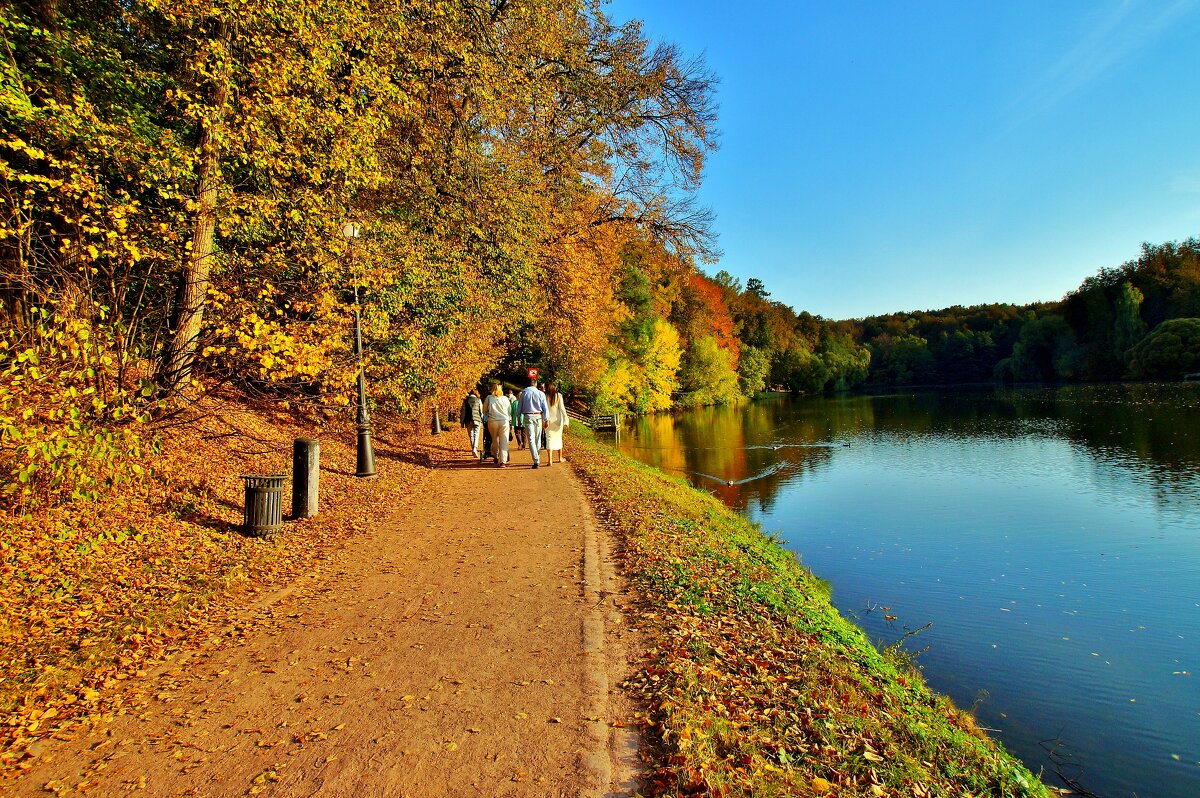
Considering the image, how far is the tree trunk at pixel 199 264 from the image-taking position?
7.31m

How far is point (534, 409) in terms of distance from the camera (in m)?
12.7

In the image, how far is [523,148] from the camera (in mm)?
16562

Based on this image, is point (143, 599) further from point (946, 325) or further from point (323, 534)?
point (946, 325)

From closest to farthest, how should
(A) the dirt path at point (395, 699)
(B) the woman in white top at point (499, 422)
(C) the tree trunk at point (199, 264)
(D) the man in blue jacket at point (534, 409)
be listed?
1. (A) the dirt path at point (395, 699)
2. (C) the tree trunk at point (199, 264)
3. (D) the man in blue jacket at point (534, 409)
4. (B) the woman in white top at point (499, 422)

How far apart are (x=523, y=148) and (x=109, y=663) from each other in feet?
49.9

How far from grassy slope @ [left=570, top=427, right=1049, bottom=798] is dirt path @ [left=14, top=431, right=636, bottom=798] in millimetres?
357

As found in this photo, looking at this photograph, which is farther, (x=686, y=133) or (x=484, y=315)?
(x=686, y=133)

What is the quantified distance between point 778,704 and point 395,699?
2.52 m

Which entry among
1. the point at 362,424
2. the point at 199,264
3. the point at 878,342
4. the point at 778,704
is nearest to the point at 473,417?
the point at 362,424

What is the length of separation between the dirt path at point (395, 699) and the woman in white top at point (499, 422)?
6455 millimetres

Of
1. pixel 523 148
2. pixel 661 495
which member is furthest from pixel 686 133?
pixel 661 495

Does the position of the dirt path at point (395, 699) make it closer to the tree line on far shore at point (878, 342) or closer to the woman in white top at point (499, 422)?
the woman in white top at point (499, 422)

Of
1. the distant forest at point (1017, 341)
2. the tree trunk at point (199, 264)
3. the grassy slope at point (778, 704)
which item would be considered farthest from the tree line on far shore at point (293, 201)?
the distant forest at point (1017, 341)

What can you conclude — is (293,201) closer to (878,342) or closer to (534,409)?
(534,409)
